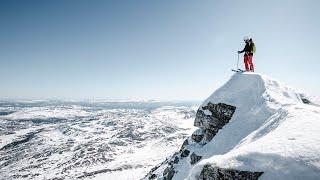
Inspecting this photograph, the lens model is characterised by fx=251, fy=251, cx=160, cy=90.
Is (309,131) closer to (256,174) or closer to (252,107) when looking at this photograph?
(256,174)

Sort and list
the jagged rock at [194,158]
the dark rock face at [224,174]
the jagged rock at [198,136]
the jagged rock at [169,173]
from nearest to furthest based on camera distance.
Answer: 1. the dark rock face at [224,174]
2. the jagged rock at [194,158]
3. the jagged rock at [198,136]
4. the jagged rock at [169,173]

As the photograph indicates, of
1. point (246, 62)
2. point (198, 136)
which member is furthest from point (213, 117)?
point (246, 62)

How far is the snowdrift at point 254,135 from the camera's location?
13.2 metres

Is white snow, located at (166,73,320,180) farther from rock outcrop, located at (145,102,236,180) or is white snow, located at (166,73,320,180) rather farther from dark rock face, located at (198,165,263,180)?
rock outcrop, located at (145,102,236,180)

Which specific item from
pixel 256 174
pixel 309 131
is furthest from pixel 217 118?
pixel 256 174

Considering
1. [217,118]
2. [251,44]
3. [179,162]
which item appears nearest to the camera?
[217,118]

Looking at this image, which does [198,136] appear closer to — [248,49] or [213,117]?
[213,117]

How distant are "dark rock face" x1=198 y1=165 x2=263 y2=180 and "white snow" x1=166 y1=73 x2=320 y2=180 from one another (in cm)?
26

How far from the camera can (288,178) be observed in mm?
12180

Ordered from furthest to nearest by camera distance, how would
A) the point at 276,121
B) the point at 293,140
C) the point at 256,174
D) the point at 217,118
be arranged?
the point at 217,118
the point at 276,121
the point at 293,140
the point at 256,174

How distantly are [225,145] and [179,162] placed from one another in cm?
1778

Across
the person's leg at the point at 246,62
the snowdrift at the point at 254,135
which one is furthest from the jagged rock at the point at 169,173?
the person's leg at the point at 246,62

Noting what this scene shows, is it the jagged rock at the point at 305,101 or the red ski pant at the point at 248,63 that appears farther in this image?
the red ski pant at the point at 248,63

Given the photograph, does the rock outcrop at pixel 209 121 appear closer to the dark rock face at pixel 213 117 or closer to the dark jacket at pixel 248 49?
the dark rock face at pixel 213 117
